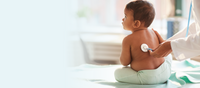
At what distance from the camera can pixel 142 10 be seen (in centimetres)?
111

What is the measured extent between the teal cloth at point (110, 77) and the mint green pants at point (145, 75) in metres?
0.03

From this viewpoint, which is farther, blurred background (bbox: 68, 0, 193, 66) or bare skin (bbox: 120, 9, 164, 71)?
blurred background (bbox: 68, 0, 193, 66)

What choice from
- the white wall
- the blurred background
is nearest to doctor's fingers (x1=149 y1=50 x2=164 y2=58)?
the white wall

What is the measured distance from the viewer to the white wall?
726 millimetres

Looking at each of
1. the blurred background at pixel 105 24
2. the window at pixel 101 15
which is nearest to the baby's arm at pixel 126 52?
the blurred background at pixel 105 24

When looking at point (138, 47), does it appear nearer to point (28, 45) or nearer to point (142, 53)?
point (142, 53)

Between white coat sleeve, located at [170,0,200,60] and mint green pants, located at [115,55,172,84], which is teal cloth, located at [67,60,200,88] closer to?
mint green pants, located at [115,55,172,84]

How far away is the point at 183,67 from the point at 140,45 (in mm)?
505

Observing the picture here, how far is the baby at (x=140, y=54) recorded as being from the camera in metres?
1.11

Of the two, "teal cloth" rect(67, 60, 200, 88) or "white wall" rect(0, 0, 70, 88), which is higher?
"white wall" rect(0, 0, 70, 88)

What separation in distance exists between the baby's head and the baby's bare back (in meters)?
0.05

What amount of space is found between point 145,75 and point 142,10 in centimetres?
32

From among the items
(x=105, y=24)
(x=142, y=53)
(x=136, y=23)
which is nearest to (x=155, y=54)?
(x=142, y=53)

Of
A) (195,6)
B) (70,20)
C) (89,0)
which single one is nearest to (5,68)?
(195,6)
